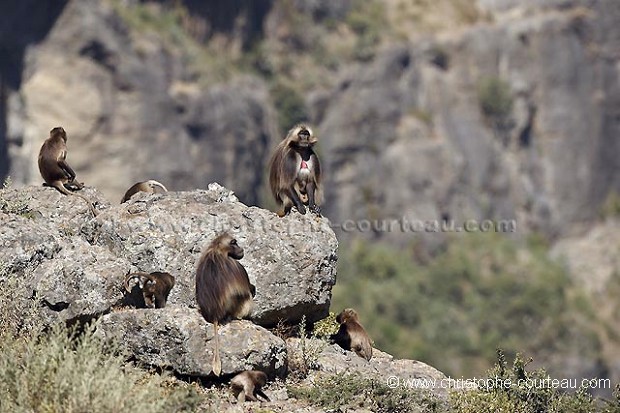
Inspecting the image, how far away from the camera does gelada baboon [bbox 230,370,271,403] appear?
13.4 metres

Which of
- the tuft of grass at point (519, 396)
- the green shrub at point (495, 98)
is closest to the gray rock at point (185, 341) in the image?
the tuft of grass at point (519, 396)

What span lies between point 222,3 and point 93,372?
63246 mm

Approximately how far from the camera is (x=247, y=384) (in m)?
13.4

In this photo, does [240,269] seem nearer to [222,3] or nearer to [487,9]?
[222,3]

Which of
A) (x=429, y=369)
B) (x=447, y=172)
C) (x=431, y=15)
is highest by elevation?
(x=431, y=15)

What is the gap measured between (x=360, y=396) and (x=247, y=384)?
4.69 ft

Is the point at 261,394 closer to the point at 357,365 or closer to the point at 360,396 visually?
the point at 360,396

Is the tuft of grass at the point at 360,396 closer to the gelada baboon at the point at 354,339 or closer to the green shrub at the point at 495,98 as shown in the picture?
the gelada baboon at the point at 354,339

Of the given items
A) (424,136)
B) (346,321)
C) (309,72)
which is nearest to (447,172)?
(424,136)

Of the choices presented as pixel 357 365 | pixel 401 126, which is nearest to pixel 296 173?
pixel 357 365

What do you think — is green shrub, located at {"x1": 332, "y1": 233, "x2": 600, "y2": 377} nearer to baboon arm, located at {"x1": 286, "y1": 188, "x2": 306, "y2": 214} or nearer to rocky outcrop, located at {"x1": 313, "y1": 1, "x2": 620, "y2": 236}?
rocky outcrop, located at {"x1": 313, "y1": 1, "x2": 620, "y2": 236}

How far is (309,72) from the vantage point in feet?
261

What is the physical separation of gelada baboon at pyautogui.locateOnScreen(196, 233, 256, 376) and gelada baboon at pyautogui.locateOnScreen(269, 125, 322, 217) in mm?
2560

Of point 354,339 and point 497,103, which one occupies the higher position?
point 497,103
